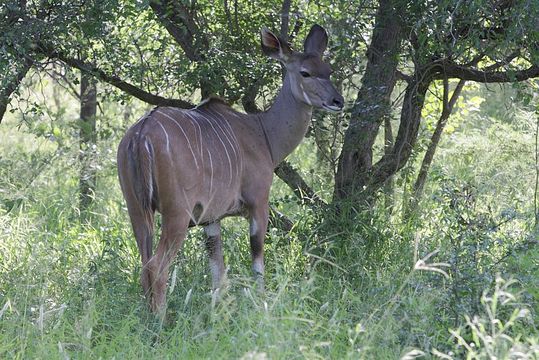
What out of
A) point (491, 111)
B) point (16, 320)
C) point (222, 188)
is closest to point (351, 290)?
point (222, 188)

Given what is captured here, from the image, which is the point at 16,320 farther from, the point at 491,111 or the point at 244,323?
the point at 491,111

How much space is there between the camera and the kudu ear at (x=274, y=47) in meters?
5.34

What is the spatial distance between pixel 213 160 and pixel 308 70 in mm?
953

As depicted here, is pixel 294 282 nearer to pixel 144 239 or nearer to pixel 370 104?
pixel 144 239

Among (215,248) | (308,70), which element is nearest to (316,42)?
(308,70)

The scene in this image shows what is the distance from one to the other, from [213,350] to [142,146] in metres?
1.14

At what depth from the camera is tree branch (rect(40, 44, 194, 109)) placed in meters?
5.53

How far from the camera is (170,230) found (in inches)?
177

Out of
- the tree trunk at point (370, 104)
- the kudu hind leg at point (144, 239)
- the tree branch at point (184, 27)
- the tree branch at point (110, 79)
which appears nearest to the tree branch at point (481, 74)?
the tree trunk at point (370, 104)

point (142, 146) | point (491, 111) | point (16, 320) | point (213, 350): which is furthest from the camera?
point (491, 111)

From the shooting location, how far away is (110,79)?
575 cm

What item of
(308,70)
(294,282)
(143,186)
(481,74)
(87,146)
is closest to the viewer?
(143,186)

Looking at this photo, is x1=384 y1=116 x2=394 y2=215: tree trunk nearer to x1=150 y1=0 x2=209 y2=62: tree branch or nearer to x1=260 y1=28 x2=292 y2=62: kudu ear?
x1=260 y1=28 x2=292 y2=62: kudu ear

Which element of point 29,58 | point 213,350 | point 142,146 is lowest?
point 213,350
